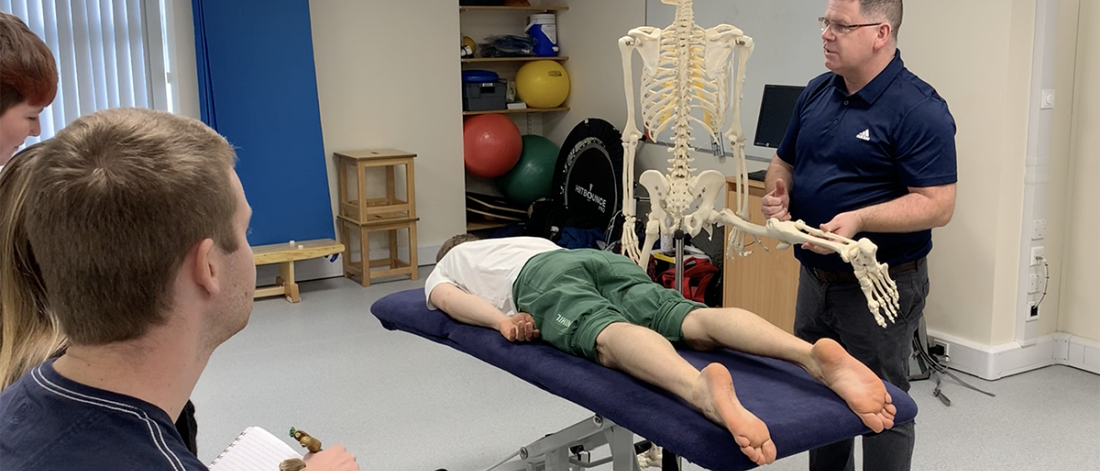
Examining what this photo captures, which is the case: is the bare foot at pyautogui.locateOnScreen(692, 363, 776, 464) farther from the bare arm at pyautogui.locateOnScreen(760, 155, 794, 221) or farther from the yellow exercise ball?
the yellow exercise ball

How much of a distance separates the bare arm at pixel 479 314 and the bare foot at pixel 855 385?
0.76 meters

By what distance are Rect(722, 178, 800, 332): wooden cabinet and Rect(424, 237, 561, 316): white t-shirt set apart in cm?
156

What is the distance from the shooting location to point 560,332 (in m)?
2.39

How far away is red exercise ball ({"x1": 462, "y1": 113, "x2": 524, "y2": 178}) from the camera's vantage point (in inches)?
256

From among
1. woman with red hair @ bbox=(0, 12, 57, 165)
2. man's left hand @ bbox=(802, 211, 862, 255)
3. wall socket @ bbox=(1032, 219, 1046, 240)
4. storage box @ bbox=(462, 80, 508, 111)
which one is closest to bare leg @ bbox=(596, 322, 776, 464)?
man's left hand @ bbox=(802, 211, 862, 255)

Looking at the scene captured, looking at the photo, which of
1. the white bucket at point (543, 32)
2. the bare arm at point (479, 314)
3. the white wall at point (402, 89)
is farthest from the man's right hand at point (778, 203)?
the white bucket at point (543, 32)

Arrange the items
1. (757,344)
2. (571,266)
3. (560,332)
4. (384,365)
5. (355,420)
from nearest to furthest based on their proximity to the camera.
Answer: (757,344) → (560,332) → (571,266) → (355,420) → (384,365)

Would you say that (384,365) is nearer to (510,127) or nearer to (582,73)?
(510,127)

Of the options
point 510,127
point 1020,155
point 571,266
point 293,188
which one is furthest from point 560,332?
point 510,127

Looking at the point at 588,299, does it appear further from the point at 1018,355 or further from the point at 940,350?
the point at 1018,355

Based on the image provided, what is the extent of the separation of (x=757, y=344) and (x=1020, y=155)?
91.7 inches

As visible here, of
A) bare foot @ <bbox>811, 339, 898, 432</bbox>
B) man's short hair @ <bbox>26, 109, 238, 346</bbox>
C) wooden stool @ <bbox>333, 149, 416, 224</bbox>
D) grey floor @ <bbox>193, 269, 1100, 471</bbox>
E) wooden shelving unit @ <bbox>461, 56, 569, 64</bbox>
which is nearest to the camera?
man's short hair @ <bbox>26, 109, 238, 346</bbox>

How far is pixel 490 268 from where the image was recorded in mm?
2848

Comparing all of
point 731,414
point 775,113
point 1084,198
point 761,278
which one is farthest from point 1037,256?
point 731,414
